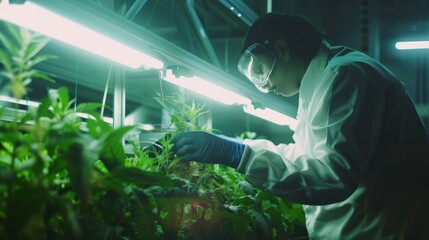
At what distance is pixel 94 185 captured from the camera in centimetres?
118

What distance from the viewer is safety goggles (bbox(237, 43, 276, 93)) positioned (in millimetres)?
2102

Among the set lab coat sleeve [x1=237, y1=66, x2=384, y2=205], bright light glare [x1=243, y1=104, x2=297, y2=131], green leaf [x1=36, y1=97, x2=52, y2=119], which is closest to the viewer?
green leaf [x1=36, y1=97, x2=52, y2=119]

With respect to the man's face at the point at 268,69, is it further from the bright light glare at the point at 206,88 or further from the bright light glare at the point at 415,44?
the bright light glare at the point at 415,44

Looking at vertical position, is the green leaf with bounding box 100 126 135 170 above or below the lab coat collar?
below

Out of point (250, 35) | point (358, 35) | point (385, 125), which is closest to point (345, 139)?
point (385, 125)

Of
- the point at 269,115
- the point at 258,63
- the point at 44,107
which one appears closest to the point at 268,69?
the point at 258,63

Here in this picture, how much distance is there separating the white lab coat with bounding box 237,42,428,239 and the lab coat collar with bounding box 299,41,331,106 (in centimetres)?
13

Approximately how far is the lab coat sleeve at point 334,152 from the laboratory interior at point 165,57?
0.31 meters

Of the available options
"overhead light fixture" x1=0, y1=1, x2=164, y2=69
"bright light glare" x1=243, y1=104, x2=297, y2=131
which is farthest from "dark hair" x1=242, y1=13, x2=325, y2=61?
"bright light glare" x1=243, y1=104, x2=297, y2=131

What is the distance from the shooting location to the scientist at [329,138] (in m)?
1.75

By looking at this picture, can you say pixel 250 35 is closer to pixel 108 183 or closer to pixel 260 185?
pixel 260 185

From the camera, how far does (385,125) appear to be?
6.31ft

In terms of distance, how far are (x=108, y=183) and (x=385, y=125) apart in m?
1.24

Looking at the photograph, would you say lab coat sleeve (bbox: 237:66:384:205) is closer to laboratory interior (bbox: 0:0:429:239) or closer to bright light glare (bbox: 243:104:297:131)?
laboratory interior (bbox: 0:0:429:239)
